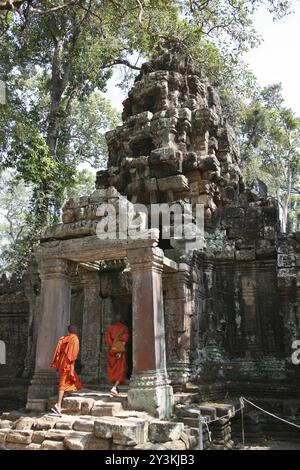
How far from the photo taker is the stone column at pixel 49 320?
7383 mm

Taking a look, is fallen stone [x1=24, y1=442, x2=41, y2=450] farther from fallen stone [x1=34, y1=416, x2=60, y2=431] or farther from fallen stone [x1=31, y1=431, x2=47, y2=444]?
fallen stone [x1=34, y1=416, x2=60, y2=431]

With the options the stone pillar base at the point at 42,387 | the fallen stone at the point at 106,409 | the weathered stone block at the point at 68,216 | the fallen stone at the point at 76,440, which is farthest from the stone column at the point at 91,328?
the fallen stone at the point at 76,440

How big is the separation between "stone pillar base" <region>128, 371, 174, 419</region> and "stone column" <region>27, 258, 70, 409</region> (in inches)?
69.0

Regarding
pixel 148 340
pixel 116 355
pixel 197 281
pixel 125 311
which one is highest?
pixel 197 281

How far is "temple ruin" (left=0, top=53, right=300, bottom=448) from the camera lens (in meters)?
7.13

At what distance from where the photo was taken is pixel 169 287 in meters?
8.41

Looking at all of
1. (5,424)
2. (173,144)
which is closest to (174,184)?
(173,144)

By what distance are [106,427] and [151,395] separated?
1.13 metres

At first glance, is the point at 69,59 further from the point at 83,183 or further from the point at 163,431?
the point at 163,431

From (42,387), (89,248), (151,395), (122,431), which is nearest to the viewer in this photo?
(122,431)

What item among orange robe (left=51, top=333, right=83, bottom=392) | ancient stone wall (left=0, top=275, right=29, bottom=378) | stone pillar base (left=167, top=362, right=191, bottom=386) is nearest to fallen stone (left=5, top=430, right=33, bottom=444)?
orange robe (left=51, top=333, right=83, bottom=392)

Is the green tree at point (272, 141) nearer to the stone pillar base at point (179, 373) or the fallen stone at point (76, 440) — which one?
the stone pillar base at point (179, 373)

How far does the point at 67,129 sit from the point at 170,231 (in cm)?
1128
